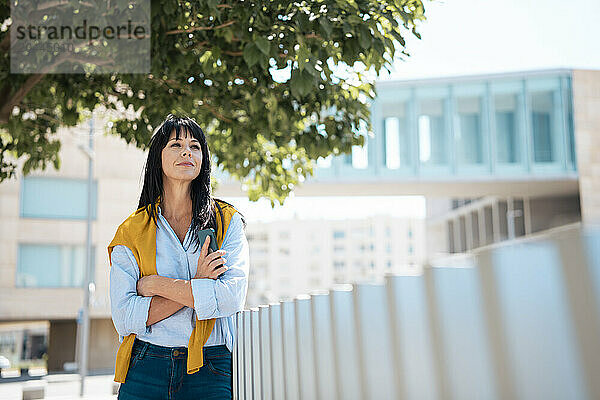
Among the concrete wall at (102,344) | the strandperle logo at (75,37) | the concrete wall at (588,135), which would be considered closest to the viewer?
the strandperle logo at (75,37)

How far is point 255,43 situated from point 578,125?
3326 centimetres

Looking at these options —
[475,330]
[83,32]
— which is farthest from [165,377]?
[83,32]

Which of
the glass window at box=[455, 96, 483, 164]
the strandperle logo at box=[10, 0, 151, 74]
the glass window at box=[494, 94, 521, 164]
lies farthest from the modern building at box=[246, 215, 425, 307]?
the strandperle logo at box=[10, 0, 151, 74]

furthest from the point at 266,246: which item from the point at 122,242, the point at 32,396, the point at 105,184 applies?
the point at 122,242

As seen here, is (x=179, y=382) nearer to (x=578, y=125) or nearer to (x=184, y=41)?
(x=184, y=41)

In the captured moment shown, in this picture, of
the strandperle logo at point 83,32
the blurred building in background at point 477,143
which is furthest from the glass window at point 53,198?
the strandperle logo at point 83,32

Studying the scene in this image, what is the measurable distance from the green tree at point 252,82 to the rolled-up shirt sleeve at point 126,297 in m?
2.10

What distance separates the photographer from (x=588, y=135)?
114 ft

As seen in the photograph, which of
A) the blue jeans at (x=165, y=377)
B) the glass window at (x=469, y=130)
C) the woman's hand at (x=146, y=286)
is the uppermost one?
the glass window at (x=469, y=130)

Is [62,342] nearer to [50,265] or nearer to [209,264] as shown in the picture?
[50,265]

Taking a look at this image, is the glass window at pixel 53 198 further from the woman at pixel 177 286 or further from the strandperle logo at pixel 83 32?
the woman at pixel 177 286

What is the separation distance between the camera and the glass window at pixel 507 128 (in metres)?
32.0

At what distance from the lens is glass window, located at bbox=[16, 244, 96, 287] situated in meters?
34.6

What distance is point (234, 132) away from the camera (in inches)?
320
